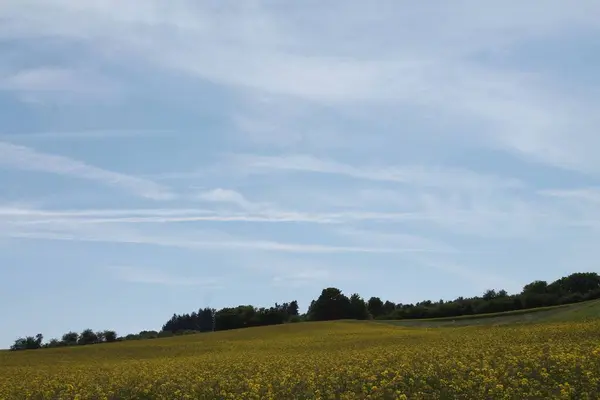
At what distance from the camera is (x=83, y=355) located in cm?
5531

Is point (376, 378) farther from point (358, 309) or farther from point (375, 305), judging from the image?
point (375, 305)

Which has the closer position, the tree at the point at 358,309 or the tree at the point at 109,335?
the tree at the point at 109,335

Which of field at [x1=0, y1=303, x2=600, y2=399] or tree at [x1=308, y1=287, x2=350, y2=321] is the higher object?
tree at [x1=308, y1=287, x2=350, y2=321]

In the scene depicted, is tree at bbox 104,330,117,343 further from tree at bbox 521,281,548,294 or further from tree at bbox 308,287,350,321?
tree at bbox 521,281,548,294

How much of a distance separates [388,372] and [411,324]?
55.1m

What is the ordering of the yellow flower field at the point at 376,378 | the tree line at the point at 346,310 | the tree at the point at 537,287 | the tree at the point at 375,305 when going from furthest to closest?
the tree at the point at 375,305 → the tree at the point at 537,287 → the tree line at the point at 346,310 → the yellow flower field at the point at 376,378

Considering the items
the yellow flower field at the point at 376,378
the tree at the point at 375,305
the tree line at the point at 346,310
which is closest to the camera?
the yellow flower field at the point at 376,378

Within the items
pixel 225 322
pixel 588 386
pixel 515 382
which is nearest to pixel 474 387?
pixel 515 382

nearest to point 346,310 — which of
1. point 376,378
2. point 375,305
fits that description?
point 375,305

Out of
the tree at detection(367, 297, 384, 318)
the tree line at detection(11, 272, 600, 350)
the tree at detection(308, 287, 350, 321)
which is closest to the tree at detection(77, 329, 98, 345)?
the tree line at detection(11, 272, 600, 350)

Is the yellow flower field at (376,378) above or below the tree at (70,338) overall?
below

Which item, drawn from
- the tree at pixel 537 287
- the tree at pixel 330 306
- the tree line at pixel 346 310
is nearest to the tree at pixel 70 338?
the tree line at pixel 346 310

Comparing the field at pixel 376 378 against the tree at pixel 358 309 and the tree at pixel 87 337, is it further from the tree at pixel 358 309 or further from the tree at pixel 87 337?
the tree at pixel 358 309

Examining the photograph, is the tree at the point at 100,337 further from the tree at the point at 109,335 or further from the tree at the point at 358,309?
the tree at the point at 358,309
